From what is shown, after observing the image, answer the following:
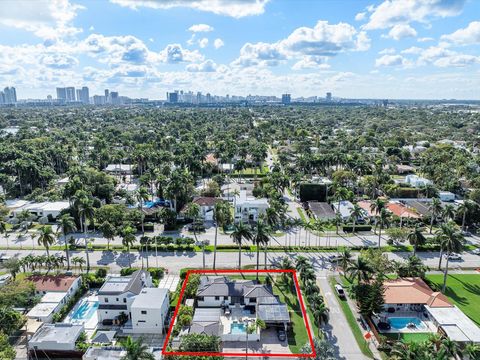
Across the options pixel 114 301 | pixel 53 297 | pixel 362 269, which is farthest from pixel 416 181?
pixel 53 297

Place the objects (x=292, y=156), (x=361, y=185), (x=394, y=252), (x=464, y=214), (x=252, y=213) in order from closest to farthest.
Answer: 1. (x=394, y=252)
2. (x=464, y=214)
3. (x=252, y=213)
4. (x=361, y=185)
5. (x=292, y=156)

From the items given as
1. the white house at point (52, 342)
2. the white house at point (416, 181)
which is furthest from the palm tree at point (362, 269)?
the white house at point (416, 181)

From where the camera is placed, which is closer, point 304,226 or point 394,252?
point 394,252

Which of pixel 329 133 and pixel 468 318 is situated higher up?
pixel 329 133

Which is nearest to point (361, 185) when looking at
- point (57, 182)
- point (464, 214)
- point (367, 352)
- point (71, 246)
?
point (464, 214)

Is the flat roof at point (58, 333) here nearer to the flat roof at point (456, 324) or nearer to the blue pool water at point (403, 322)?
the blue pool water at point (403, 322)

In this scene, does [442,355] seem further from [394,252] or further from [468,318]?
[394,252]

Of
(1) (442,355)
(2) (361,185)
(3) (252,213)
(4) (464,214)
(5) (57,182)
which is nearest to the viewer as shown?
(1) (442,355)
